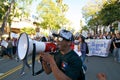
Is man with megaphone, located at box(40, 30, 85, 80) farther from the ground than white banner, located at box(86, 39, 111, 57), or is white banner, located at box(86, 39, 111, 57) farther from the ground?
man with megaphone, located at box(40, 30, 85, 80)

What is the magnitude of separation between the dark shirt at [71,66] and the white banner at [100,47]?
23058 mm

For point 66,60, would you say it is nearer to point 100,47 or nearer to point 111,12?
point 100,47

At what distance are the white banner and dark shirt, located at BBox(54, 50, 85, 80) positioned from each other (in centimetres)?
2306

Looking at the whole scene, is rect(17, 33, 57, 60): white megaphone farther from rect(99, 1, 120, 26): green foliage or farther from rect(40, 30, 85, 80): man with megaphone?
rect(99, 1, 120, 26): green foliage

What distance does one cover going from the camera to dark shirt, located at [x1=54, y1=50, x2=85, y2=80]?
13.6 ft

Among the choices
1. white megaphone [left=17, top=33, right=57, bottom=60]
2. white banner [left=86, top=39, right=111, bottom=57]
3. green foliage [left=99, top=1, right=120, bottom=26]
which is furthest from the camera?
green foliage [left=99, top=1, right=120, bottom=26]

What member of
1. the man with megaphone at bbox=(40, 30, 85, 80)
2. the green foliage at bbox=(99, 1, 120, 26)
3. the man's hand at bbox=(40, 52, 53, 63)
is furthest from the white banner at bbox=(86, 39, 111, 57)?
the man's hand at bbox=(40, 52, 53, 63)

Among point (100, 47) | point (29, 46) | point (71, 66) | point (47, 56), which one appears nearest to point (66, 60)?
point (71, 66)

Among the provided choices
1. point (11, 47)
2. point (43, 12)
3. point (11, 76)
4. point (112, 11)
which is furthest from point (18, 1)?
point (11, 76)

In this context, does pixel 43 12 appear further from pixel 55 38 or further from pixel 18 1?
pixel 55 38

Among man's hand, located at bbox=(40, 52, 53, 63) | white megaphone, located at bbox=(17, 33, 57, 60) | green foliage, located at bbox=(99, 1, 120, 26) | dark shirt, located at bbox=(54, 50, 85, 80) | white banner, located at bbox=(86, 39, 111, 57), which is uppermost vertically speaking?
green foliage, located at bbox=(99, 1, 120, 26)

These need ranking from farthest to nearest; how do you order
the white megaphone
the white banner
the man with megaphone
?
1. the white banner
2. the man with megaphone
3. the white megaphone

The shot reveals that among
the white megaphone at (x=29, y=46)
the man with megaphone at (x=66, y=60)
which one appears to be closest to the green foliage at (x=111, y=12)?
the man with megaphone at (x=66, y=60)

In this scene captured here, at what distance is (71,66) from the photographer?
4191mm
